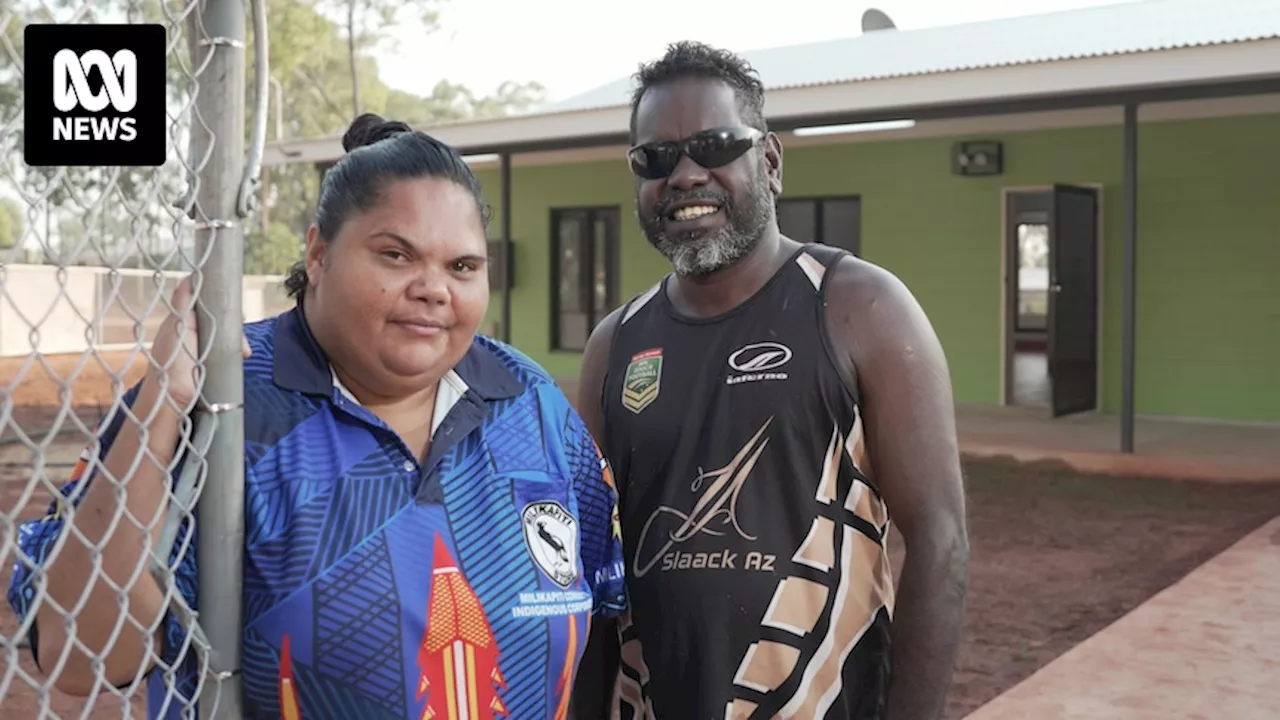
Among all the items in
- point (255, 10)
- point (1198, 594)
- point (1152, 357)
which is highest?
point (255, 10)

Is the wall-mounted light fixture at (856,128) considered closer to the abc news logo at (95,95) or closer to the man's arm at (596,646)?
the man's arm at (596,646)

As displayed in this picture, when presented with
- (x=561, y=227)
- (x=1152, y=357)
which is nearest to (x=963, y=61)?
(x=1152, y=357)

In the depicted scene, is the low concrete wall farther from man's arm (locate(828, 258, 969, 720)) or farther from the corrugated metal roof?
man's arm (locate(828, 258, 969, 720))

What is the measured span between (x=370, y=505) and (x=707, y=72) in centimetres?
114

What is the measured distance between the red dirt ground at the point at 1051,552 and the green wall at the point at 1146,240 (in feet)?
9.03

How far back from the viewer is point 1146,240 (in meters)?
11.4

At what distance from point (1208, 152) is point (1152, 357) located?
78.6 inches

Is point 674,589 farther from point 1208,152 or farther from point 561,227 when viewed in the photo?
point 561,227

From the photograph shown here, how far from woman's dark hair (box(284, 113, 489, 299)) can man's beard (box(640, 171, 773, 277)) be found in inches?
22.9

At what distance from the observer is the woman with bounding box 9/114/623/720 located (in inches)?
53.3

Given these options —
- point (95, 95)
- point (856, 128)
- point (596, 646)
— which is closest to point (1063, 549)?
point (596, 646)

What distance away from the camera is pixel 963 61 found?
1179 centimetres
